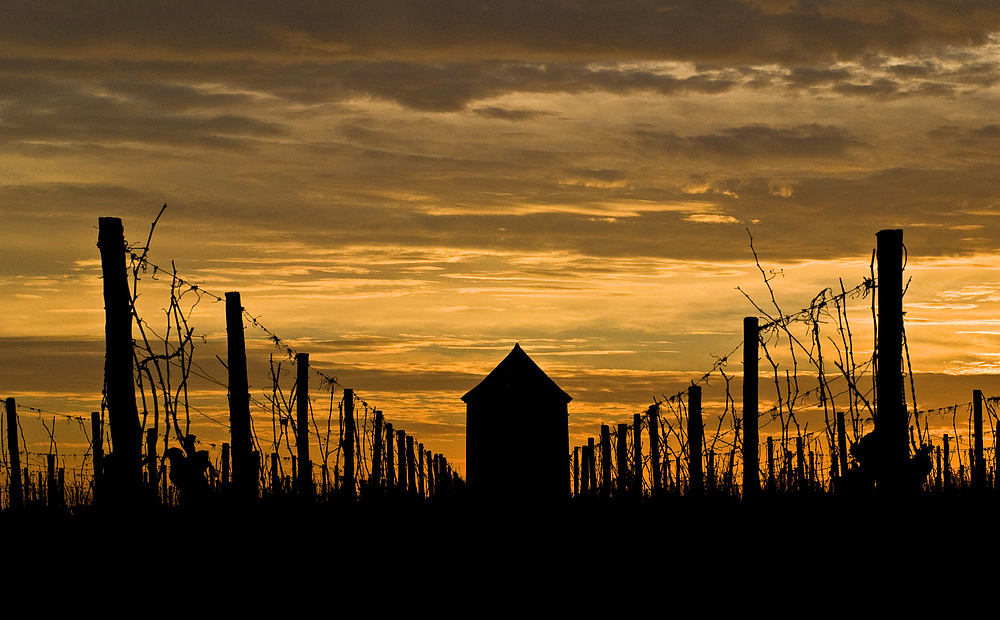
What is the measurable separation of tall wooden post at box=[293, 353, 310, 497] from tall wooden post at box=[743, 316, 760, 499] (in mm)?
6168

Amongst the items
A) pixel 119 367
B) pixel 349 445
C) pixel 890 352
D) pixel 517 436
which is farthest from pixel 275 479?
pixel 517 436

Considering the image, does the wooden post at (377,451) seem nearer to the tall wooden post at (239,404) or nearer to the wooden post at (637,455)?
the wooden post at (637,455)

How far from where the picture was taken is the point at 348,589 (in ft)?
24.9

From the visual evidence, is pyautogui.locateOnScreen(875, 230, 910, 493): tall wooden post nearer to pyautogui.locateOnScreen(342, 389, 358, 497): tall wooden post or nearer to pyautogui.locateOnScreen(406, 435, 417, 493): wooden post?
pyautogui.locateOnScreen(342, 389, 358, 497): tall wooden post

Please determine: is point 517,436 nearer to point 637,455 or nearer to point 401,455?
point 401,455

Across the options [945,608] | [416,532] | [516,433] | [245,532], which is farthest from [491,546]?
[516,433]

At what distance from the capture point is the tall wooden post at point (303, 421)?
1457cm

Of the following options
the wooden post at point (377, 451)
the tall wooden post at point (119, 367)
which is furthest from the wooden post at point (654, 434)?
the tall wooden post at point (119, 367)

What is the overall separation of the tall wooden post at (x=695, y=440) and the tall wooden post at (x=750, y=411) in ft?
5.99

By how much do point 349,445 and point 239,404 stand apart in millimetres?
7464

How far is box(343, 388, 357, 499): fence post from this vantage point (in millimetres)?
17017

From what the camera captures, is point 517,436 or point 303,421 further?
point 517,436

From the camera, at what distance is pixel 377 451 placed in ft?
73.0

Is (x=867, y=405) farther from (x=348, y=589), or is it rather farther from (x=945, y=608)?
(x=348, y=589)
